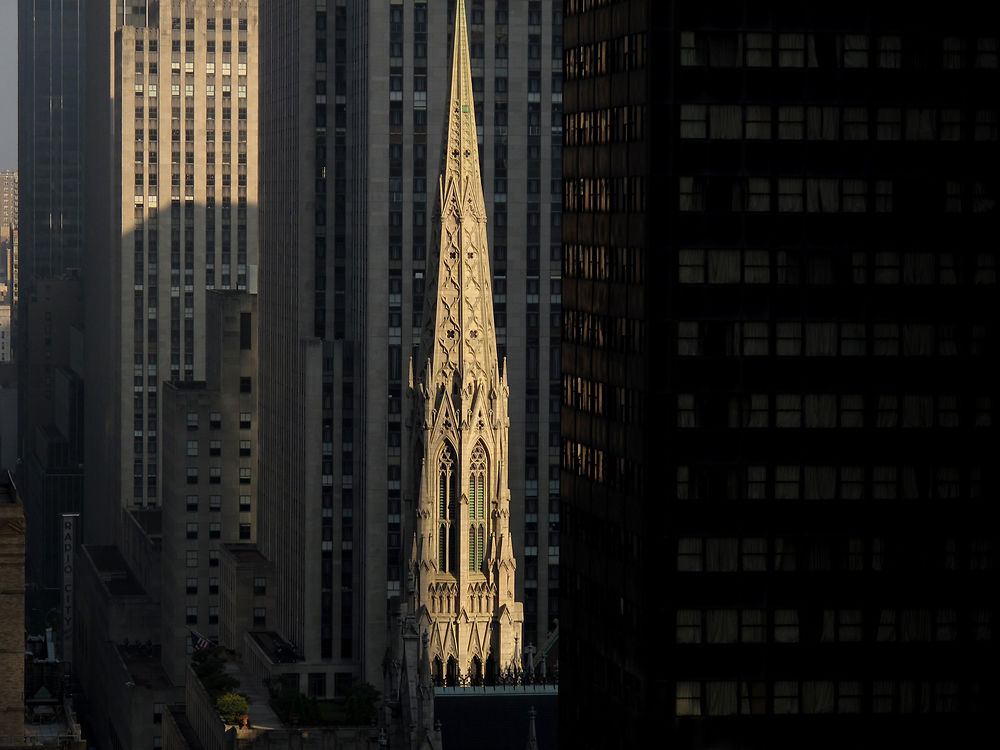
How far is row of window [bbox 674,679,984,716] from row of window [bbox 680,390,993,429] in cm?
1210

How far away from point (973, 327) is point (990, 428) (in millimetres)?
4884

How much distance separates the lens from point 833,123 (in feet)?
413

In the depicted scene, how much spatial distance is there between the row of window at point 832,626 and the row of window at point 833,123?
22215 millimetres

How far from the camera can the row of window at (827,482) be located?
410ft

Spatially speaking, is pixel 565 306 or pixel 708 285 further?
pixel 565 306

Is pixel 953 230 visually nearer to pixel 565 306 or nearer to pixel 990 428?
pixel 990 428

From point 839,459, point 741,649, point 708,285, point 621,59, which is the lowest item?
point 741,649

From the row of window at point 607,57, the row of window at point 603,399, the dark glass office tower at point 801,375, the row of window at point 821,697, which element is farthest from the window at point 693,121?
the row of window at point 821,697

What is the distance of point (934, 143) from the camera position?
12750cm

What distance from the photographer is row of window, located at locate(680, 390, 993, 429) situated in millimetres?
125500

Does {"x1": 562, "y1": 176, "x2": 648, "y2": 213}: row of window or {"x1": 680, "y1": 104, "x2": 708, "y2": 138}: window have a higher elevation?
{"x1": 680, "y1": 104, "x2": 708, "y2": 138}: window

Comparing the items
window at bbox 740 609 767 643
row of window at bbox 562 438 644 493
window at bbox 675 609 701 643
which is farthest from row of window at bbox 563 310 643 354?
window at bbox 740 609 767 643

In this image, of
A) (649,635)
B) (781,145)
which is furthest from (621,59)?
(649,635)

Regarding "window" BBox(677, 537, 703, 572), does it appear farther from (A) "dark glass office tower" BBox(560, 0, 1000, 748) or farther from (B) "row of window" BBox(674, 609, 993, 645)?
(B) "row of window" BBox(674, 609, 993, 645)
